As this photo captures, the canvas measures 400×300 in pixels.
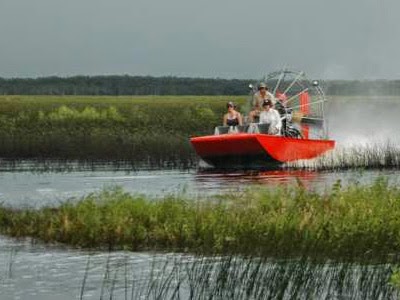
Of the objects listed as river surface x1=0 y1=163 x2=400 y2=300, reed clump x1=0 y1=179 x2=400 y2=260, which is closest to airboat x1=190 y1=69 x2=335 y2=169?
river surface x1=0 y1=163 x2=400 y2=300

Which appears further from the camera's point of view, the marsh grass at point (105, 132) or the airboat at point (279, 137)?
the marsh grass at point (105, 132)

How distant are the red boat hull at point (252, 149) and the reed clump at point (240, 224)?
1296 centimetres

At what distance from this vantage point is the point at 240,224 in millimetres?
16125

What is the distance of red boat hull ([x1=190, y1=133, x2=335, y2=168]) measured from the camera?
106 ft

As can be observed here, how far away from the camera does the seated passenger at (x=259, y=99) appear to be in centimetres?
3344

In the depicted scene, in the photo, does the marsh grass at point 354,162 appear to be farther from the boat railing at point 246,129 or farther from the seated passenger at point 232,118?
the seated passenger at point 232,118

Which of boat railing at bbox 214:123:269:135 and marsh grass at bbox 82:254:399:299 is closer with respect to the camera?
marsh grass at bbox 82:254:399:299

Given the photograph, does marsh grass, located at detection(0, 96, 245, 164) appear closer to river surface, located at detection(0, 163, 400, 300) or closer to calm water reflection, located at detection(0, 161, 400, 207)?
calm water reflection, located at detection(0, 161, 400, 207)

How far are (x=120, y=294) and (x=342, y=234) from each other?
3310 millimetres

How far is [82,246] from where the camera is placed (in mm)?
16938

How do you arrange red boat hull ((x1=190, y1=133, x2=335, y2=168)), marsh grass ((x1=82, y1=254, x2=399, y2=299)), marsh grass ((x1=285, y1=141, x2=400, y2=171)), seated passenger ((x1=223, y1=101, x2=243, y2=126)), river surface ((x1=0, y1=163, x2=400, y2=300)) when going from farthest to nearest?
seated passenger ((x1=223, y1=101, x2=243, y2=126)) < marsh grass ((x1=285, y1=141, x2=400, y2=171)) < red boat hull ((x1=190, y1=133, x2=335, y2=168)) < river surface ((x1=0, y1=163, x2=400, y2=300)) < marsh grass ((x1=82, y1=254, x2=399, y2=299))

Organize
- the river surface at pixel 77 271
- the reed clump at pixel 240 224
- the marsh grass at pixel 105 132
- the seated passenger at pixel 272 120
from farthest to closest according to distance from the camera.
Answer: the marsh grass at pixel 105 132 → the seated passenger at pixel 272 120 → the reed clump at pixel 240 224 → the river surface at pixel 77 271

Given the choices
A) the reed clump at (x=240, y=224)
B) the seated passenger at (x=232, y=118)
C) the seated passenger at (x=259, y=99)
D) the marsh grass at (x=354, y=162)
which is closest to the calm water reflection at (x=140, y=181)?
the marsh grass at (x=354, y=162)

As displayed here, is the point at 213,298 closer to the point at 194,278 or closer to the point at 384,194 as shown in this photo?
the point at 194,278
